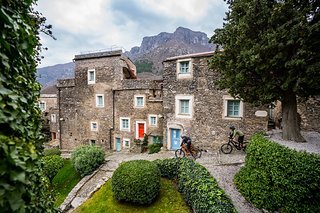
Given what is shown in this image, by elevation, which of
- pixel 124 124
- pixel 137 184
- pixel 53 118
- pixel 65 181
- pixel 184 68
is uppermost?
pixel 184 68

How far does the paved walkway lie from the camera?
8.63 meters

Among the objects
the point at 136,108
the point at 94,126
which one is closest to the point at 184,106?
the point at 136,108

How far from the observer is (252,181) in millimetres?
8156

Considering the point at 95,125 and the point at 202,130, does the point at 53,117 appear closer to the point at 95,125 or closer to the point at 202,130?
the point at 95,125

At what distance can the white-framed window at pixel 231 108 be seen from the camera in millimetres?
14227

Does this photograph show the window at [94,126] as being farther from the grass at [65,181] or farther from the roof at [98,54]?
the roof at [98,54]

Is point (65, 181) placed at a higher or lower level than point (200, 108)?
lower

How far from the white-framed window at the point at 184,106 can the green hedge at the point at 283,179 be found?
769 centimetres

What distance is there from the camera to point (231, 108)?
1456 cm

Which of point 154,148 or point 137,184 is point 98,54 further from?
point 137,184

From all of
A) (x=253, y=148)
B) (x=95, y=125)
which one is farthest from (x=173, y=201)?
(x=95, y=125)

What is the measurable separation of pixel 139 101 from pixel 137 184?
12.5 metres

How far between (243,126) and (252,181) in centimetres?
658

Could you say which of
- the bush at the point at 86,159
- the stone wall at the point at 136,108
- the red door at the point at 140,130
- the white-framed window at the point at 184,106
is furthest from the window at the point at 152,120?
the bush at the point at 86,159
